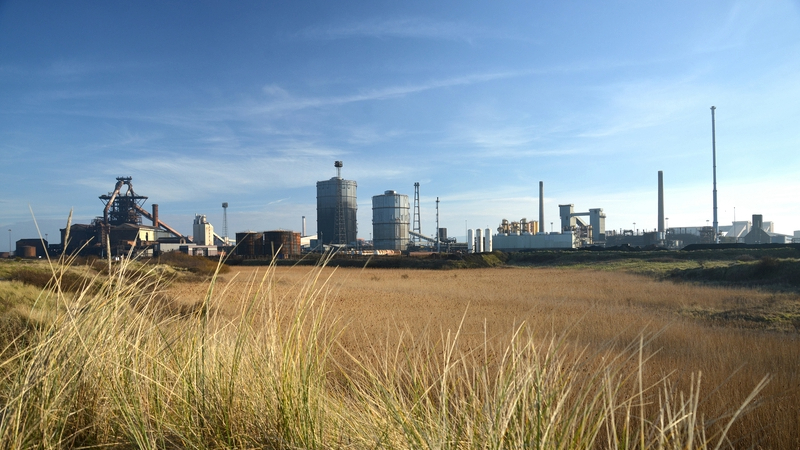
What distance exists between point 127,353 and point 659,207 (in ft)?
269

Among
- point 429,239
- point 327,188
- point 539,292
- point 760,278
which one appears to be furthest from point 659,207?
point 539,292

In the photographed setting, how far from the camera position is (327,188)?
81.6 meters

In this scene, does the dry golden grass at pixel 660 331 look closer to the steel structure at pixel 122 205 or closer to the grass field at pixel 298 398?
the grass field at pixel 298 398

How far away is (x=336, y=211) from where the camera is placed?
7919 cm

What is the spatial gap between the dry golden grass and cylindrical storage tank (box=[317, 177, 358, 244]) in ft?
202

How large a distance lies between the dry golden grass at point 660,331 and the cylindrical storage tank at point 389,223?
6118cm

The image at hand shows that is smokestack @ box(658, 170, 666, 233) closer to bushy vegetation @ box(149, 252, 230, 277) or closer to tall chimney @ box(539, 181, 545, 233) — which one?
tall chimney @ box(539, 181, 545, 233)

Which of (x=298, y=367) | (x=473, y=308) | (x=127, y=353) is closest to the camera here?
(x=298, y=367)

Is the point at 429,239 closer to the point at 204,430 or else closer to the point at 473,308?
the point at 473,308

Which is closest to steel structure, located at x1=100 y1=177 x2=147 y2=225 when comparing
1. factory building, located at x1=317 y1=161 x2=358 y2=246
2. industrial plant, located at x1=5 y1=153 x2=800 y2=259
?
industrial plant, located at x1=5 y1=153 x2=800 y2=259

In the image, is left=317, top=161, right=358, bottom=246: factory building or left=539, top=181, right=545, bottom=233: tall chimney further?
left=539, top=181, right=545, bottom=233: tall chimney

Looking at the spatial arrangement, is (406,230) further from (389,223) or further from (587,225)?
(587,225)

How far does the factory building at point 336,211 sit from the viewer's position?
257 ft

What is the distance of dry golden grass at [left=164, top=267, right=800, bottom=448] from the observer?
4.46m
